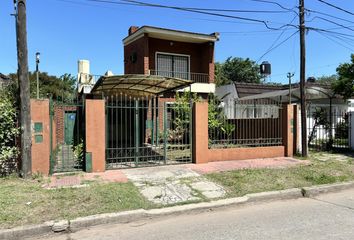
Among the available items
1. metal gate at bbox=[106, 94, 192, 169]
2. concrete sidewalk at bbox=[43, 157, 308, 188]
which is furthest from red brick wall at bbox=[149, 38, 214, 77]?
concrete sidewalk at bbox=[43, 157, 308, 188]

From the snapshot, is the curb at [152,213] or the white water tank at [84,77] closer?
the curb at [152,213]

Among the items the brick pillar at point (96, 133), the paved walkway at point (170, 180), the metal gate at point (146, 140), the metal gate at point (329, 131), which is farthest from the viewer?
the metal gate at point (329, 131)

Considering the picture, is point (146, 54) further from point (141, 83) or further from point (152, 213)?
point (152, 213)

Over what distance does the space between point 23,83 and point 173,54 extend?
1380 cm

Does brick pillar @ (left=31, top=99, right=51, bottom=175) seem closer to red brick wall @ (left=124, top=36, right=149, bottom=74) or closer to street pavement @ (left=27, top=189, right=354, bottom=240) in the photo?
street pavement @ (left=27, top=189, right=354, bottom=240)

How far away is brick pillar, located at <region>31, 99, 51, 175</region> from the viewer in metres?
8.97

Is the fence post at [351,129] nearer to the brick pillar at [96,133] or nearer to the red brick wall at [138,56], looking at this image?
the red brick wall at [138,56]

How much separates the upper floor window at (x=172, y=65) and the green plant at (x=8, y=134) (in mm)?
12847

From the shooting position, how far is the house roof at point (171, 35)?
19297mm

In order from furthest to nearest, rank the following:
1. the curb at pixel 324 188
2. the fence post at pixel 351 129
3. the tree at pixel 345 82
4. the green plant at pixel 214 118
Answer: the tree at pixel 345 82
the fence post at pixel 351 129
the green plant at pixel 214 118
the curb at pixel 324 188

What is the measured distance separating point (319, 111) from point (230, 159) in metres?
6.16

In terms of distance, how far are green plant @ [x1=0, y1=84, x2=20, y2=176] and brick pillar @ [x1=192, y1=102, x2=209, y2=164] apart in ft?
17.3

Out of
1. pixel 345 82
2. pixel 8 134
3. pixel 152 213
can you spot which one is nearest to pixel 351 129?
pixel 345 82

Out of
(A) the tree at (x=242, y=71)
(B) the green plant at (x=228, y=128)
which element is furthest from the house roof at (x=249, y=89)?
(A) the tree at (x=242, y=71)
